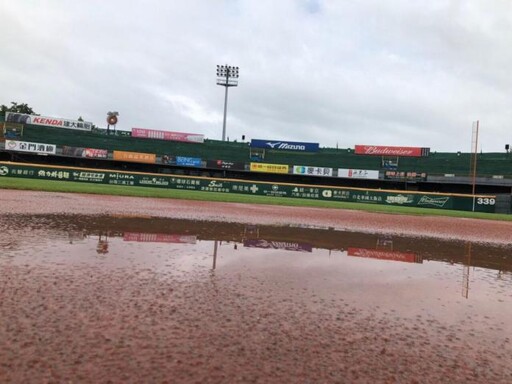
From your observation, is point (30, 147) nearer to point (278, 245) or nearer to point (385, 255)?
point (278, 245)

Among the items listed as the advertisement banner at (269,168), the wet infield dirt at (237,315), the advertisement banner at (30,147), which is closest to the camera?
the wet infield dirt at (237,315)

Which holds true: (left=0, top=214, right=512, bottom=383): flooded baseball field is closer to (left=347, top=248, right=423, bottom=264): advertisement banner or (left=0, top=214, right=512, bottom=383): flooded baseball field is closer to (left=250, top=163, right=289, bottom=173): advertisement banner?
(left=347, top=248, right=423, bottom=264): advertisement banner

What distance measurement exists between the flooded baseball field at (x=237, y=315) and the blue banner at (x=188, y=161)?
5370cm

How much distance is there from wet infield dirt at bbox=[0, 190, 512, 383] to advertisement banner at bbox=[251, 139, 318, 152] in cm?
5656

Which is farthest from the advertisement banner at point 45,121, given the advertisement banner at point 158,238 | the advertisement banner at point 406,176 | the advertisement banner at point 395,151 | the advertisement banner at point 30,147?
the advertisement banner at point 158,238

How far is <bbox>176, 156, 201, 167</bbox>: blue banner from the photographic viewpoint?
60547 millimetres

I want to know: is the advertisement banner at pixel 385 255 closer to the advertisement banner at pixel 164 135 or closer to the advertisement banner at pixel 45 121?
the advertisement banner at pixel 164 135

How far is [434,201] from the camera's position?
35.5 metres

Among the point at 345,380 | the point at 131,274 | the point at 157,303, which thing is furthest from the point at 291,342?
the point at 131,274

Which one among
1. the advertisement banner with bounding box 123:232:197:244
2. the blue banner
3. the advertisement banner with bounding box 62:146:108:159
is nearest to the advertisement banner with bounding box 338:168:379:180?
the blue banner

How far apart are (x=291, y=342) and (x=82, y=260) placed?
354 cm

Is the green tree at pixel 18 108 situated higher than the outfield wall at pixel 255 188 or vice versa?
the green tree at pixel 18 108

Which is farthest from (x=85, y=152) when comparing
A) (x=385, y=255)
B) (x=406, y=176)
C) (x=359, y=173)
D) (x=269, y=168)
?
(x=385, y=255)

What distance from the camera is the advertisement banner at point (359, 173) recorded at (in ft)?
191
